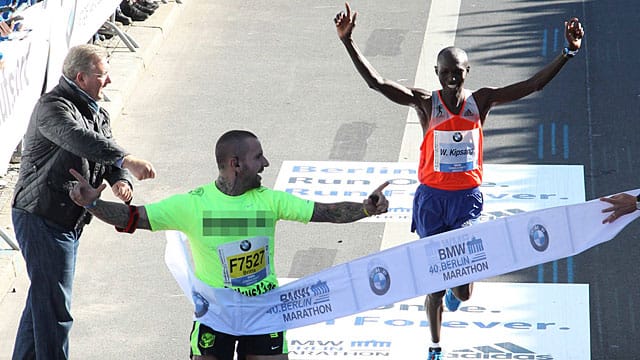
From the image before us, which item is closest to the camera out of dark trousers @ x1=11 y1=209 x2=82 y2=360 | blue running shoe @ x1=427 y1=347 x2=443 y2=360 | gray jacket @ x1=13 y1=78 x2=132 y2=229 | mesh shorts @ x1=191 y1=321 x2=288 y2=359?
mesh shorts @ x1=191 y1=321 x2=288 y2=359

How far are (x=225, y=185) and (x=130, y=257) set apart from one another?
399cm

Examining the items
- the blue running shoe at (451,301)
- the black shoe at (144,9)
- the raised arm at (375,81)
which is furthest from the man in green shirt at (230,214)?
the black shoe at (144,9)

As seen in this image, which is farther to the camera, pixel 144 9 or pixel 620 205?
pixel 144 9

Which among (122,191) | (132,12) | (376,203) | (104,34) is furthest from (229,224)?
(132,12)

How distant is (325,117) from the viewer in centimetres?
1368

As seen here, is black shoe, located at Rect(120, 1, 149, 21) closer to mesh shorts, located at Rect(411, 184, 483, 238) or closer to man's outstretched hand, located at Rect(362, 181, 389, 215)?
mesh shorts, located at Rect(411, 184, 483, 238)

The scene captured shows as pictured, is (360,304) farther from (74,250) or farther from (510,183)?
(510,183)

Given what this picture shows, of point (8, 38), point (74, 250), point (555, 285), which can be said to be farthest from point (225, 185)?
point (8, 38)

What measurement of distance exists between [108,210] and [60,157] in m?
1.24

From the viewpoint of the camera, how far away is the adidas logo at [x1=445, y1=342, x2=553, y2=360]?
8.87m

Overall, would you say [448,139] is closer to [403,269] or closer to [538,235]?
[538,235]

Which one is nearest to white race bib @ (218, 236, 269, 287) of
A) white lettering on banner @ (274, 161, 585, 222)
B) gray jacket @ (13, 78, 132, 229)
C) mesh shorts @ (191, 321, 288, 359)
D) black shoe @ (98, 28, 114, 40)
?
mesh shorts @ (191, 321, 288, 359)

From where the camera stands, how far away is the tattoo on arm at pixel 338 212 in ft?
22.5

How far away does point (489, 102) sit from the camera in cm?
864
